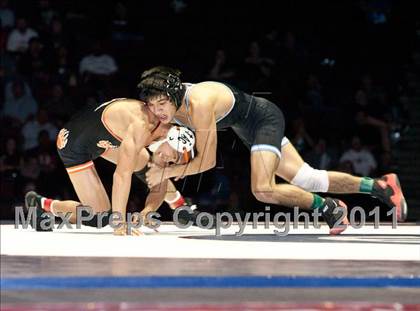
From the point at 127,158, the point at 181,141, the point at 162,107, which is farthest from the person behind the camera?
the point at 181,141

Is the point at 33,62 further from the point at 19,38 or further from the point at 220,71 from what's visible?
the point at 220,71

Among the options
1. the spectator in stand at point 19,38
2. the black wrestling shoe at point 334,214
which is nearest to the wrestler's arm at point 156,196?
the black wrestling shoe at point 334,214

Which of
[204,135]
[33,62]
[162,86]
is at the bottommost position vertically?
[204,135]

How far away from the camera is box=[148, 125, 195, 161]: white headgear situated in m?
8.34

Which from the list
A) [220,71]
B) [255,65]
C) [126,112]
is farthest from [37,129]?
[126,112]

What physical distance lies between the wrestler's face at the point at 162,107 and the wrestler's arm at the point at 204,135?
6.6 inches

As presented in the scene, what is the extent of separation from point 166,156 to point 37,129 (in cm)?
429

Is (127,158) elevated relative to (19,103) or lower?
lower

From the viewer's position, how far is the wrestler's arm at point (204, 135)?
8125 millimetres

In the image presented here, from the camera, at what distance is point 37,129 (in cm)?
1245

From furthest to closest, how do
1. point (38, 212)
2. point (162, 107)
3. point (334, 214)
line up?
point (38, 212), point (334, 214), point (162, 107)

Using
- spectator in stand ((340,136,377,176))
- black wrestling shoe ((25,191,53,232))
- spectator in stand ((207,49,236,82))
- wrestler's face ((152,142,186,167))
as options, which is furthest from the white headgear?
spectator in stand ((207,49,236,82))

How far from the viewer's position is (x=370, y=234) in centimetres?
919

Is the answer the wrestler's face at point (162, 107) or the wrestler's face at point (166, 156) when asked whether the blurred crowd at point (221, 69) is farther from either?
the wrestler's face at point (162, 107)
